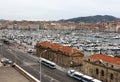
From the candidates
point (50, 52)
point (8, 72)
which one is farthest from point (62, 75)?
point (50, 52)

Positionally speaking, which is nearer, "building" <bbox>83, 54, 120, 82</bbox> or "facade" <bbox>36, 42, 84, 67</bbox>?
"building" <bbox>83, 54, 120, 82</bbox>

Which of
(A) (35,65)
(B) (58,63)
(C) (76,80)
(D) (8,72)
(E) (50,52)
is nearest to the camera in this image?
(D) (8,72)

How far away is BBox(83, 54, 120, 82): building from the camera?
6519 cm

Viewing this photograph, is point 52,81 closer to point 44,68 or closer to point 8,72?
point 8,72

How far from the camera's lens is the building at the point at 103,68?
6519 centimetres

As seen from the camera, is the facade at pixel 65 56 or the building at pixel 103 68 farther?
the facade at pixel 65 56

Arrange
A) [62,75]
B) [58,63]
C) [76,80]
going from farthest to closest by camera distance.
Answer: [58,63]
[62,75]
[76,80]

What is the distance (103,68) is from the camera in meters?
69.2

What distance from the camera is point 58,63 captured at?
9300 centimetres

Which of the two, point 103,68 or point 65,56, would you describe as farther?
point 65,56

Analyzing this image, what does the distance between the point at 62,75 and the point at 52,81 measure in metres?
7.57

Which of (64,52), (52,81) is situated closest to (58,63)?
(64,52)

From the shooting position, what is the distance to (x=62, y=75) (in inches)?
2876

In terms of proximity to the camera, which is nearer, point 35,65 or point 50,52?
point 35,65
